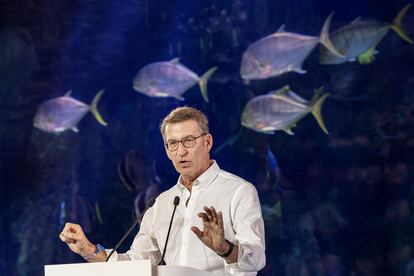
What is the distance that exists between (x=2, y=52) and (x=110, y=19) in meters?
0.94

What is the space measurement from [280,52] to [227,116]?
1.98 feet

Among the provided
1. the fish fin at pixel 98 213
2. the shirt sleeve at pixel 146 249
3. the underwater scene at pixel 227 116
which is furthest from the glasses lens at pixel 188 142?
the fish fin at pixel 98 213

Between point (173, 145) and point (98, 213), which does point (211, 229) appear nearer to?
point (173, 145)

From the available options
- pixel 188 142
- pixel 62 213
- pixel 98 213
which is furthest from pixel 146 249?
pixel 62 213

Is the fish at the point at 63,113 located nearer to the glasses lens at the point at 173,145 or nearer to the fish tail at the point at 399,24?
Answer: the fish tail at the point at 399,24

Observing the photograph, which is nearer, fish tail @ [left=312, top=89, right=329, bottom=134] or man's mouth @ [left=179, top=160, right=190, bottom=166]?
man's mouth @ [left=179, top=160, right=190, bottom=166]

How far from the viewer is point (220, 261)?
2.92 metres

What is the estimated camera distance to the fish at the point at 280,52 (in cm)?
529

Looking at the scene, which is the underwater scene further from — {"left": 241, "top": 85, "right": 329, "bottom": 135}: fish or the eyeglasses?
the eyeglasses

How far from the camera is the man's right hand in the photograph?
2.86 m

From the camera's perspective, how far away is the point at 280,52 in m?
5.31

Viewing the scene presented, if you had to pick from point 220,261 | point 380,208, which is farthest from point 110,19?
point 220,261

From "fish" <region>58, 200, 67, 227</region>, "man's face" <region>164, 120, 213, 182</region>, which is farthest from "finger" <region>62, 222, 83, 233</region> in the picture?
"fish" <region>58, 200, 67, 227</region>

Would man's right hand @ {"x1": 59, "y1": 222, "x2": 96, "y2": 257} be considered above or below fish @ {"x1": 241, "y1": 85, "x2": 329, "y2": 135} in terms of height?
below
